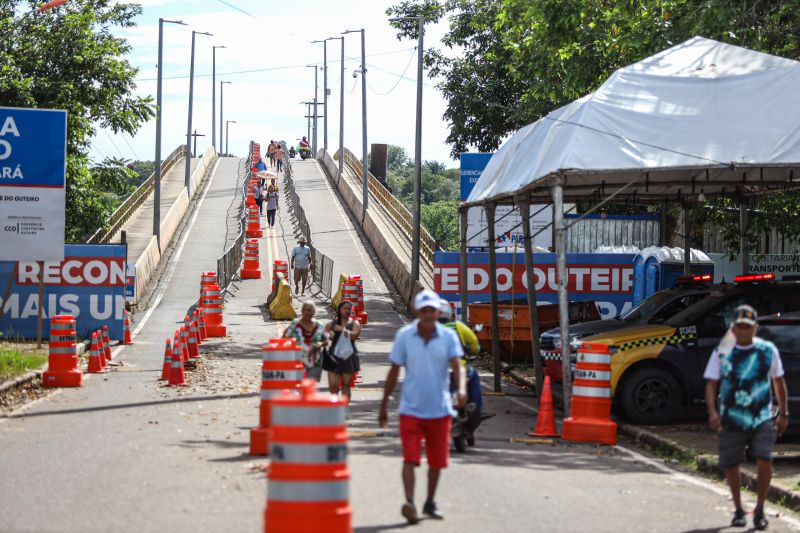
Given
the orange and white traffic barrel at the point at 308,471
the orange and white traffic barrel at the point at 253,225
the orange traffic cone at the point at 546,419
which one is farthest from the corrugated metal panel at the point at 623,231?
the orange and white traffic barrel at the point at 308,471

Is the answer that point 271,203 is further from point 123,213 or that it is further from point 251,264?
point 251,264

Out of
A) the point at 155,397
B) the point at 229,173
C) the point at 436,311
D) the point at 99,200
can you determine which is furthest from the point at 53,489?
the point at 229,173

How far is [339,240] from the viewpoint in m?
50.4

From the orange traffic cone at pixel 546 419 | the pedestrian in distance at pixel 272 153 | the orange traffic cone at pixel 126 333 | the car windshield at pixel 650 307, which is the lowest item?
the orange traffic cone at pixel 546 419

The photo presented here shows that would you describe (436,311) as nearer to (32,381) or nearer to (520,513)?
(520,513)

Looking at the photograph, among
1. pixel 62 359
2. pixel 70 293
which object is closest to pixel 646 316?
pixel 62 359

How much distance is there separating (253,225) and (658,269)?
26.3 m

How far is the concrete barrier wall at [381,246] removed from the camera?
38.1 meters

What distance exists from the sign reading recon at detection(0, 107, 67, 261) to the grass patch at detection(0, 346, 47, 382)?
1806mm

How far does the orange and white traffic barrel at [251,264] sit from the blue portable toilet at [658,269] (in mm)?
15991

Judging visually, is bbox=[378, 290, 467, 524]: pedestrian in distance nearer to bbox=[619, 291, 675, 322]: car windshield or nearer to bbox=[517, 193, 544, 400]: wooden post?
bbox=[517, 193, 544, 400]: wooden post

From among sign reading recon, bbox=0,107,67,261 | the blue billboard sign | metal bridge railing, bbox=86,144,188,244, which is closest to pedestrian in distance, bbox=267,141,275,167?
metal bridge railing, bbox=86,144,188,244

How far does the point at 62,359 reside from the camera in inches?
757

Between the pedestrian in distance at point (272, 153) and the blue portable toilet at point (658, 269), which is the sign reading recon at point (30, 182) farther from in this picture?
the pedestrian in distance at point (272, 153)
